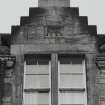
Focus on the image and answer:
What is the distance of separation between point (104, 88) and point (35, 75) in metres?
1.71

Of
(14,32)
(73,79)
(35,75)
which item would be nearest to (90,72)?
(73,79)

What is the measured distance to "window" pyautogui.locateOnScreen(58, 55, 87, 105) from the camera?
32.8 feet

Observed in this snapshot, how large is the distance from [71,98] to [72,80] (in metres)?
0.47

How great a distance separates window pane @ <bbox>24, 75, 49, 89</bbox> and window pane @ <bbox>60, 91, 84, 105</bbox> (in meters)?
0.48

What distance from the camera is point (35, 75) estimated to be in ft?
34.0

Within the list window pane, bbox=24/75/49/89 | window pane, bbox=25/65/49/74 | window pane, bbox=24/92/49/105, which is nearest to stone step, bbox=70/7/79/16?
window pane, bbox=25/65/49/74

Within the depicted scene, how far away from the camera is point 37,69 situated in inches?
410

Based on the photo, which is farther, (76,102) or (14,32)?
(14,32)

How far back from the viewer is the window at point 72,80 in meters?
10.0

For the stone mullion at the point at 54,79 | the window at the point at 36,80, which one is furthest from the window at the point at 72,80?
the window at the point at 36,80

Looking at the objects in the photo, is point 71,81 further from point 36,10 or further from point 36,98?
point 36,10

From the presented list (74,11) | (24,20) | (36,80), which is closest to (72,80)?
(36,80)

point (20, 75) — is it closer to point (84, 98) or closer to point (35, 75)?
point (35, 75)

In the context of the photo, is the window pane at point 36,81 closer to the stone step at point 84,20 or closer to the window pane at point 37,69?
the window pane at point 37,69
